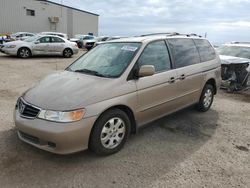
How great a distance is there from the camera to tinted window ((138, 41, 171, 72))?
4.13 metres

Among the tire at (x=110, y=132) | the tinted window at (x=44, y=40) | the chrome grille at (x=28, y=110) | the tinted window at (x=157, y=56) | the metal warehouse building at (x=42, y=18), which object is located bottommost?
the tire at (x=110, y=132)

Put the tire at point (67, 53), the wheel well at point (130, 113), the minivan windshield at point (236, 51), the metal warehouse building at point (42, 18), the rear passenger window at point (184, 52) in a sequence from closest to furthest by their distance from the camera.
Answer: the wheel well at point (130, 113)
the rear passenger window at point (184, 52)
the minivan windshield at point (236, 51)
the tire at point (67, 53)
the metal warehouse building at point (42, 18)

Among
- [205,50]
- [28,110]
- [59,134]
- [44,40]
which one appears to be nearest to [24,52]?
[44,40]

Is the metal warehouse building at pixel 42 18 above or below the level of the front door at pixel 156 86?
above

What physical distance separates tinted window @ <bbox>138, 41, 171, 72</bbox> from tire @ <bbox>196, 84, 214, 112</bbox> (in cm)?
150

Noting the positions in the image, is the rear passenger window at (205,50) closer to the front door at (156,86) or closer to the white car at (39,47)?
the front door at (156,86)

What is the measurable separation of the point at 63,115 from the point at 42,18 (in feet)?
116

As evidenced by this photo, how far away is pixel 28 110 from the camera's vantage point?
136 inches

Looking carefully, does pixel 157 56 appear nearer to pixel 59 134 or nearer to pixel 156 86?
pixel 156 86

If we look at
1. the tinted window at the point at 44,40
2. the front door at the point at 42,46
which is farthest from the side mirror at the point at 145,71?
the tinted window at the point at 44,40

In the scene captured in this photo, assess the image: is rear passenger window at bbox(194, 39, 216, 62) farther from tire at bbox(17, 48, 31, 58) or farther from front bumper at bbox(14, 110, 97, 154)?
tire at bbox(17, 48, 31, 58)

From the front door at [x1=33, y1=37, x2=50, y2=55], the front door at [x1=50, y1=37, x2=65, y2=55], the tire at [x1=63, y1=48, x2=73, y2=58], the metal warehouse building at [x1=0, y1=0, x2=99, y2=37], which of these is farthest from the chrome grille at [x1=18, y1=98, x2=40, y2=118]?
the metal warehouse building at [x1=0, y1=0, x2=99, y2=37]

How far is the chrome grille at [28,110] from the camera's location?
11.0ft

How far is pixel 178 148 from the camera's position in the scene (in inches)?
156
